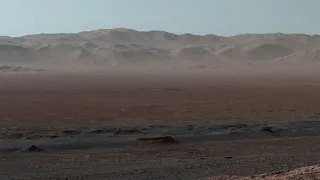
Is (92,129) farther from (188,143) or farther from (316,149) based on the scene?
(316,149)

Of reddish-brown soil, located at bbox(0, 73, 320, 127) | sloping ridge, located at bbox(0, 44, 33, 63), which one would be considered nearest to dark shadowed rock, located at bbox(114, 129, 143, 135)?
reddish-brown soil, located at bbox(0, 73, 320, 127)

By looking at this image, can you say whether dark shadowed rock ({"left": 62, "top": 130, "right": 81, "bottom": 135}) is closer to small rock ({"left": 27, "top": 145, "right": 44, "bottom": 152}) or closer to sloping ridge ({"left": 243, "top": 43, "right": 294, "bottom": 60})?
small rock ({"left": 27, "top": 145, "right": 44, "bottom": 152})

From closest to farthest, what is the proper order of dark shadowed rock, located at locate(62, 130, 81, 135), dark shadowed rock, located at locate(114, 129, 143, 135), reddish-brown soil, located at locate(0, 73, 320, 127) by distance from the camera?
dark shadowed rock, located at locate(62, 130, 81, 135)
dark shadowed rock, located at locate(114, 129, 143, 135)
reddish-brown soil, located at locate(0, 73, 320, 127)

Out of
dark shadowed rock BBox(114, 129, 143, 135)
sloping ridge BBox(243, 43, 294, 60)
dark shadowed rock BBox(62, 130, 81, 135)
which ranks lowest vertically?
dark shadowed rock BBox(114, 129, 143, 135)

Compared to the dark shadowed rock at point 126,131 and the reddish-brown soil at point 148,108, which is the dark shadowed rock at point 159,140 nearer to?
the dark shadowed rock at point 126,131

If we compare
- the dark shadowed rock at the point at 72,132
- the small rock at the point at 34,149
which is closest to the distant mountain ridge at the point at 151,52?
the dark shadowed rock at the point at 72,132

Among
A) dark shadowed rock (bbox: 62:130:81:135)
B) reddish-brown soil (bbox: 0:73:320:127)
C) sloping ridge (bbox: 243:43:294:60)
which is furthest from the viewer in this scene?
sloping ridge (bbox: 243:43:294:60)

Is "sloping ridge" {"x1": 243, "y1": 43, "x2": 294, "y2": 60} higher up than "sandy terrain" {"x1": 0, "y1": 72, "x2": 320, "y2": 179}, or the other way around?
"sloping ridge" {"x1": 243, "y1": 43, "x2": 294, "y2": 60}

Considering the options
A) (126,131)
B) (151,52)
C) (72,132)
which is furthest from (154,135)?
(151,52)

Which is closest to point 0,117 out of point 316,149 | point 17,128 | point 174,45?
point 17,128

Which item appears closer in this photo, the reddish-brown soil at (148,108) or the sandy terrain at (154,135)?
the sandy terrain at (154,135)

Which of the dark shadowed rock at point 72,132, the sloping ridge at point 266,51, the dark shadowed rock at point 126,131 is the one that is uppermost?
the sloping ridge at point 266,51

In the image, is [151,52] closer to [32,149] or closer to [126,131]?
[126,131]

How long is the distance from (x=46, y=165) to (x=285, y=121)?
11.6m
